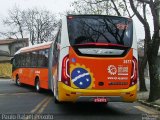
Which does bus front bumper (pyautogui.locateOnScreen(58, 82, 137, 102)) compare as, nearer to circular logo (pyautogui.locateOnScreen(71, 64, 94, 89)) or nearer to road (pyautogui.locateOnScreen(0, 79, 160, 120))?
circular logo (pyautogui.locateOnScreen(71, 64, 94, 89))

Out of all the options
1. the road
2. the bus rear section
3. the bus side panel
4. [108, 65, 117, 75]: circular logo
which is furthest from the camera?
the bus side panel

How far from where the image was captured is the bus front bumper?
48.5ft

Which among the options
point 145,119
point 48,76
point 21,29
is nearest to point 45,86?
point 48,76

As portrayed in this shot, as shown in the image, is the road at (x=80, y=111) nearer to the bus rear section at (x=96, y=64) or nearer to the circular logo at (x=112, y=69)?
the bus rear section at (x=96, y=64)

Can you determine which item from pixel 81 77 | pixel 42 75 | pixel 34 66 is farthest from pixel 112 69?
pixel 34 66

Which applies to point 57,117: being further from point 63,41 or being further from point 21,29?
point 21,29

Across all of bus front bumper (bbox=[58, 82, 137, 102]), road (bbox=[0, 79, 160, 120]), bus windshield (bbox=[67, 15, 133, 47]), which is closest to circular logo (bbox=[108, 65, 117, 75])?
bus front bumper (bbox=[58, 82, 137, 102])

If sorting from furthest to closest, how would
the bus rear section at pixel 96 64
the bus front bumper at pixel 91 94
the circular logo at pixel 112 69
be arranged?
the circular logo at pixel 112 69
the bus rear section at pixel 96 64
the bus front bumper at pixel 91 94

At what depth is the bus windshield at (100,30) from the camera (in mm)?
15202

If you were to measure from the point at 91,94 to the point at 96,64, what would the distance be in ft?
3.37

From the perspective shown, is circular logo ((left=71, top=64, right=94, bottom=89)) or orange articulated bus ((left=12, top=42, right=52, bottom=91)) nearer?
circular logo ((left=71, top=64, right=94, bottom=89))

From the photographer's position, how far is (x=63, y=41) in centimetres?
1519

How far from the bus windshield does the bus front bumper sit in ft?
5.18

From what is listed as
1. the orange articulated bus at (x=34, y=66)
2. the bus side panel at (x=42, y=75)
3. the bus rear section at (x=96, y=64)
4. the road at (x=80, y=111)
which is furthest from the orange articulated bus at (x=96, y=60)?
the bus side panel at (x=42, y=75)
